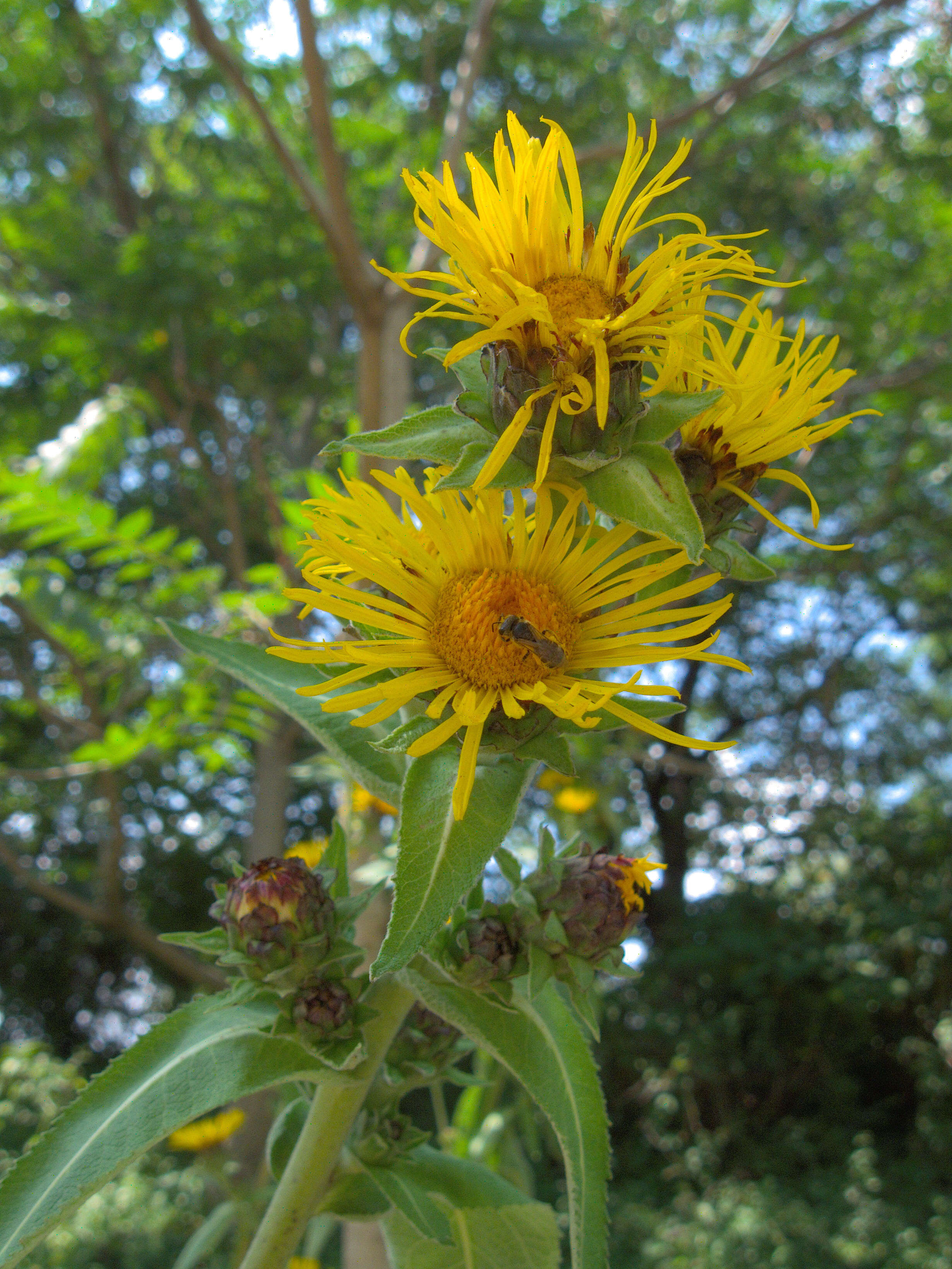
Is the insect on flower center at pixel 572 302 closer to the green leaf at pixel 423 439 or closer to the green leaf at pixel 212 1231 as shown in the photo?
the green leaf at pixel 423 439

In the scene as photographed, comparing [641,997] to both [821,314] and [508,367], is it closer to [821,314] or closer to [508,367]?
[821,314]

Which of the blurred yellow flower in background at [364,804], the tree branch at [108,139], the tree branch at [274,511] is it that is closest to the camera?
the blurred yellow flower in background at [364,804]

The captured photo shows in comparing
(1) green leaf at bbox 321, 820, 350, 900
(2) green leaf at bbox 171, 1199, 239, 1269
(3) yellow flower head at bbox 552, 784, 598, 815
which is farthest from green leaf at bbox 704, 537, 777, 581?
(2) green leaf at bbox 171, 1199, 239, 1269

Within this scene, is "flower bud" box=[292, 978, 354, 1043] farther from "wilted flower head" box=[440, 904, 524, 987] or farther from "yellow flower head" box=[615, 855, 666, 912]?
"yellow flower head" box=[615, 855, 666, 912]

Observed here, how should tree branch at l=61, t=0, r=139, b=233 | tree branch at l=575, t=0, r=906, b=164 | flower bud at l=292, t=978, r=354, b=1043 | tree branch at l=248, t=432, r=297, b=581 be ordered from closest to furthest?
flower bud at l=292, t=978, r=354, b=1043, tree branch at l=248, t=432, r=297, b=581, tree branch at l=575, t=0, r=906, b=164, tree branch at l=61, t=0, r=139, b=233

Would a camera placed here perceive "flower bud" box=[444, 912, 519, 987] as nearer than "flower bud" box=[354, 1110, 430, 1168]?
Yes

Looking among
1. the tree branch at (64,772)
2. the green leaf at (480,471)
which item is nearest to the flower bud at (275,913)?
the green leaf at (480,471)

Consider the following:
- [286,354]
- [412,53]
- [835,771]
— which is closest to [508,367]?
[286,354]
